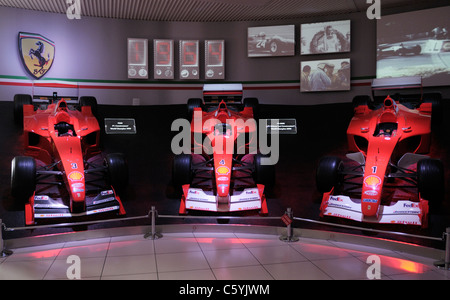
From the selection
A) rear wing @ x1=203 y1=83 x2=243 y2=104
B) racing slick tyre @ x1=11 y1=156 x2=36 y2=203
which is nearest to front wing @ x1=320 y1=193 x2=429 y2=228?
rear wing @ x1=203 y1=83 x2=243 y2=104

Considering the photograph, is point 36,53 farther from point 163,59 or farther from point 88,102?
point 88,102

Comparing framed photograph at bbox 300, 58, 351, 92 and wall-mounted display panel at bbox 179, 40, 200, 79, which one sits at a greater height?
wall-mounted display panel at bbox 179, 40, 200, 79

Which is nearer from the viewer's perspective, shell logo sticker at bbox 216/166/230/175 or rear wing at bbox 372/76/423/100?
shell logo sticker at bbox 216/166/230/175

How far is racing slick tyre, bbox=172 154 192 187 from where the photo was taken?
15.1 feet

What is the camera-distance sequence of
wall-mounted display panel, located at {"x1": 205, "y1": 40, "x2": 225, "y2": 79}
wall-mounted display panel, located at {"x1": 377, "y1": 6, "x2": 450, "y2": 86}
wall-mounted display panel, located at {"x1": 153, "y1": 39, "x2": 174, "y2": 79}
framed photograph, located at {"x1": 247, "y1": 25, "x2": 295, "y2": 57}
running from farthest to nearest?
wall-mounted display panel, located at {"x1": 205, "y1": 40, "x2": 225, "y2": 79}, wall-mounted display panel, located at {"x1": 153, "y1": 39, "x2": 174, "y2": 79}, framed photograph, located at {"x1": 247, "y1": 25, "x2": 295, "y2": 57}, wall-mounted display panel, located at {"x1": 377, "y1": 6, "x2": 450, "y2": 86}

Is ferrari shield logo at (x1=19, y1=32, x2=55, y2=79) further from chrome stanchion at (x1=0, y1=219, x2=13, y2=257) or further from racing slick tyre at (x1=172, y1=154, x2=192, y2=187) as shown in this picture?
chrome stanchion at (x1=0, y1=219, x2=13, y2=257)

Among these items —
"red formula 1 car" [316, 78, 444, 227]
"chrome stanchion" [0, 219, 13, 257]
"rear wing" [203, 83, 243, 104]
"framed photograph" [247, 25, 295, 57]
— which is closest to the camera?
"chrome stanchion" [0, 219, 13, 257]

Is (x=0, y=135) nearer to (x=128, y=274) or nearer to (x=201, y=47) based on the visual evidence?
(x=128, y=274)

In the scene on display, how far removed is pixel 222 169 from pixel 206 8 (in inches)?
219

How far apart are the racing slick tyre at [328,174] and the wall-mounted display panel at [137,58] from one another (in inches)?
255

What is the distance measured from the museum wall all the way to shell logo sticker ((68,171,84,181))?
5543 millimetres

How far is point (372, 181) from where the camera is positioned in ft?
13.1

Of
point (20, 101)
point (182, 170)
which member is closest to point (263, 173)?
point (182, 170)

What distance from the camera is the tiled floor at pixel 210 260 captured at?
3.26m
